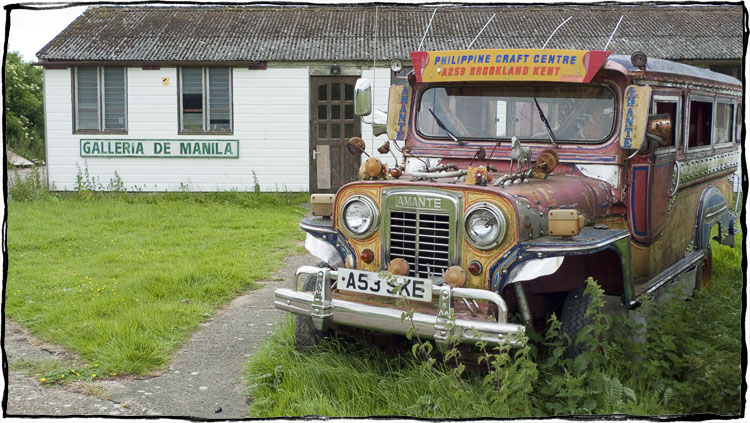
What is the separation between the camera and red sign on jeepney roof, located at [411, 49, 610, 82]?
18.2 ft

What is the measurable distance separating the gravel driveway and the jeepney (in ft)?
2.18

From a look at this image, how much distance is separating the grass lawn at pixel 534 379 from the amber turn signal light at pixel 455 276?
0.47 meters

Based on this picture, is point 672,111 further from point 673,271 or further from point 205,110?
point 205,110

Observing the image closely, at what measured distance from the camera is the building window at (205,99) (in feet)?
50.8

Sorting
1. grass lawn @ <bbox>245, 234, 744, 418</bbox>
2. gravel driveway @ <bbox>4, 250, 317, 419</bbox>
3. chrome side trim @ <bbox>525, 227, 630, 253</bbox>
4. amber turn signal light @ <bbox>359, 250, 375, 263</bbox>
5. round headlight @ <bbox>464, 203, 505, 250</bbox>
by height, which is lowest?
gravel driveway @ <bbox>4, 250, 317, 419</bbox>

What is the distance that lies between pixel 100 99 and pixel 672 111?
1194cm

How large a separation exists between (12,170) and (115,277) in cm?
1057

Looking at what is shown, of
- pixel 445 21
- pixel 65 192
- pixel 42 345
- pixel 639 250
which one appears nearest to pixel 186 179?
pixel 65 192

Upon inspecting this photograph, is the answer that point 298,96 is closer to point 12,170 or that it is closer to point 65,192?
point 65,192

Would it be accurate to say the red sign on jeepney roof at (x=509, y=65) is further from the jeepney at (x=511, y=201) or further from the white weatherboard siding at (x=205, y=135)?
the white weatherboard siding at (x=205, y=135)

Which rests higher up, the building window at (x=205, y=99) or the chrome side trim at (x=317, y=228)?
the building window at (x=205, y=99)

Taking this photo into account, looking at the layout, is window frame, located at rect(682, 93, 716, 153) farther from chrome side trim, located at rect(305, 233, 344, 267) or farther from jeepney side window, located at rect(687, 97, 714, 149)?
chrome side trim, located at rect(305, 233, 344, 267)

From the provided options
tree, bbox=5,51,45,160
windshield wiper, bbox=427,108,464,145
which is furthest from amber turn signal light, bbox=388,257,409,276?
tree, bbox=5,51,45,160

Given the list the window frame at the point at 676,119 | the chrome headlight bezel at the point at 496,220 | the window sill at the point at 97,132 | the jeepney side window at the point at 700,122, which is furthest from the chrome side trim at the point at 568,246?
the window sill at the point at 97,132
